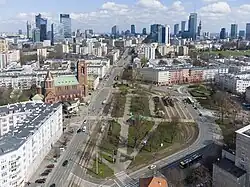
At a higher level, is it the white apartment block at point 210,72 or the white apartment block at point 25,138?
the white apartment block at point 210,72

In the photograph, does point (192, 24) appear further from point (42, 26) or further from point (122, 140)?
point (122, 140)

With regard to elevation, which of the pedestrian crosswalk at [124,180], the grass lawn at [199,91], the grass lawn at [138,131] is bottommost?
the pedestrian crosswalk at [124,180]

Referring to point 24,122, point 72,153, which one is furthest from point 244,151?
point 24,122

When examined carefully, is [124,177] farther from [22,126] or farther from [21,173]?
[22,126]

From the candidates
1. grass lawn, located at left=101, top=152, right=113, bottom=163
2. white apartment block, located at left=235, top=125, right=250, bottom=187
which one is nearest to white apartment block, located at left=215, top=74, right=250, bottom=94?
grass lawn, located at left=101, top=152, right=113, bottom=163

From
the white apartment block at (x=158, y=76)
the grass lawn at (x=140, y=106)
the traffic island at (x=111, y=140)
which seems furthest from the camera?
the white apartment block at (x=158, y=76)

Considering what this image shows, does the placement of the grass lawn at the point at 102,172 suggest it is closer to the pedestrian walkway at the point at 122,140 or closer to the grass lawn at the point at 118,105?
the pedestrian walkway at the point at 122,140

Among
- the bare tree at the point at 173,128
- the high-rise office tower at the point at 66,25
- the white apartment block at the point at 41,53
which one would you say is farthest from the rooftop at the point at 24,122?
the high-rise office tower at the point at 66,25
